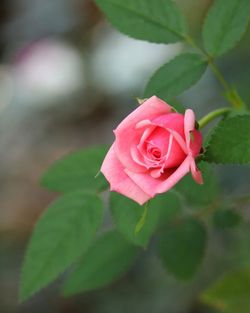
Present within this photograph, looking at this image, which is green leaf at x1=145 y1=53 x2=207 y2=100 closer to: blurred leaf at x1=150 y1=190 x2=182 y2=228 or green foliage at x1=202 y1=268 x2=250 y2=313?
blurred leaf at x1=150 y1=190 x2=182 y2=228

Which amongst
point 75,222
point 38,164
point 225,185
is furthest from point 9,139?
point 75,222

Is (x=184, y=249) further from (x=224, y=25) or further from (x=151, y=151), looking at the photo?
(x=151, y=151)

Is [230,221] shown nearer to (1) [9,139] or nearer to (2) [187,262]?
(2) [187,262]

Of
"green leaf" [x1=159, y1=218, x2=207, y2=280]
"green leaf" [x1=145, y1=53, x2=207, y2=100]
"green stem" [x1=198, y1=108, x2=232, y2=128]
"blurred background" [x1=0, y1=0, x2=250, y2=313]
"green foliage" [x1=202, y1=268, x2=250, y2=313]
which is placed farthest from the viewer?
"blurred background" [x1=0, y1=0, x2=250, y2=313]

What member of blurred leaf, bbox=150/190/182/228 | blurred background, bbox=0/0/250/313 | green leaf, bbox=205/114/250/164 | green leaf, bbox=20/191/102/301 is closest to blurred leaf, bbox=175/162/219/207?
blurred leaf, bbox=150/190/182/228

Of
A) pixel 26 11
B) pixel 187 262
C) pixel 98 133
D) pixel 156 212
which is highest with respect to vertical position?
pixel 156 212

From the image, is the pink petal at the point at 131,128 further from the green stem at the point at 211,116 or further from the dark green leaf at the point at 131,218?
the dark green leaf at the point at 131,218
